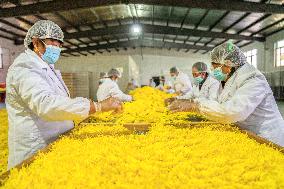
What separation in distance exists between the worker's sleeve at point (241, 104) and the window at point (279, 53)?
57.7 feet

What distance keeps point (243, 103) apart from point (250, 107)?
99mm

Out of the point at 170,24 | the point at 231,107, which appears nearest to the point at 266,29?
the point at 170,24

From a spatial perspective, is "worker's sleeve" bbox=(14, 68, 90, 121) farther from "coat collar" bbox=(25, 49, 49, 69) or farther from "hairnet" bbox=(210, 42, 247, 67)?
"hairnet" bbox=(210, 42, 247, 67)

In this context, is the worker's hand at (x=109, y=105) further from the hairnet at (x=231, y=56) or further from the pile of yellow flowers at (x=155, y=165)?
the hairnet at (x=231, y=56)

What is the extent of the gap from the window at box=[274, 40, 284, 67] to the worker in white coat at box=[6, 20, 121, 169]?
1867 cm

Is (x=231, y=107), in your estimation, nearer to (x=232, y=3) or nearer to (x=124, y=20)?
(x=232, y=3)

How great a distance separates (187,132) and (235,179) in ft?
4.35

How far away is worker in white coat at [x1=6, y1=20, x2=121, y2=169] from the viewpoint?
2.48 meters

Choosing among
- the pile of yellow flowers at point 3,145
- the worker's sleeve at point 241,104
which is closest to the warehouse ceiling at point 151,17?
the pile of yellow flowers at point 3,145

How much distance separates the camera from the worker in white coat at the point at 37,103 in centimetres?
248

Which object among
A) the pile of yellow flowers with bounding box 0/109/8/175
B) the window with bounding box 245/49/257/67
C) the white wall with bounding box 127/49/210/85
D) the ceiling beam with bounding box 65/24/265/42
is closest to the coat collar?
the pile of yellow flowers with bounding box 0/109/8/175

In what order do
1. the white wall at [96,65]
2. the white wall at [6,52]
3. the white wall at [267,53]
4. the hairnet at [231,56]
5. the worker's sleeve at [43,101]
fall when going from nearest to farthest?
the worker's sleeve at [43,101], the hairnet at [231,56], the white wall at [96,65], the white wall at [6,52], the white wall at [267,53]

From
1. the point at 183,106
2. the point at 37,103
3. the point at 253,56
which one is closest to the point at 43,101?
the point at 37,103

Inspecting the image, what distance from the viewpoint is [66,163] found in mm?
2004
